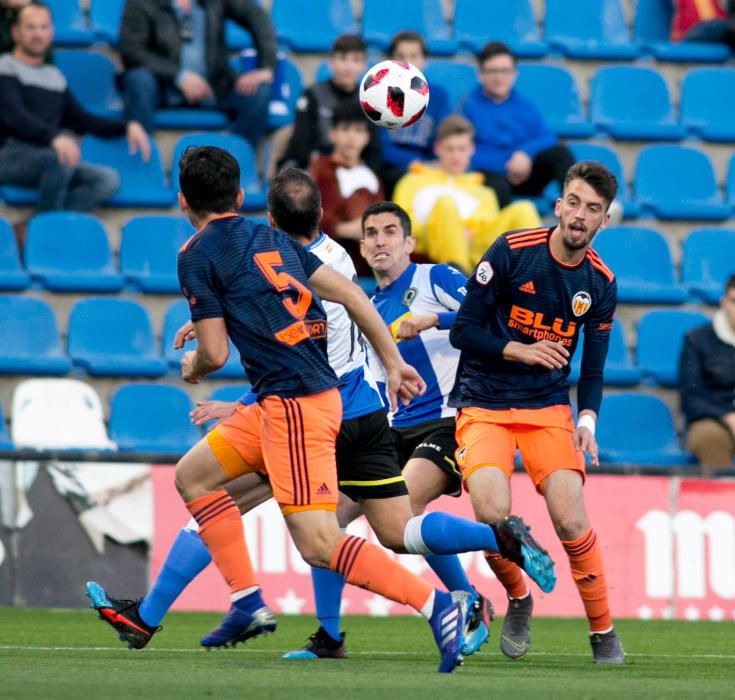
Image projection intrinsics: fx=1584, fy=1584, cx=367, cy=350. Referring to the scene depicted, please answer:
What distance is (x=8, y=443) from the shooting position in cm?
1070

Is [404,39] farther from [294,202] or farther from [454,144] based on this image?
[294,202]

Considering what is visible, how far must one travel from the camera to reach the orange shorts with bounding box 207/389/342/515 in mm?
5855

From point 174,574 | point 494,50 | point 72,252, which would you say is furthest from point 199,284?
point 494,50

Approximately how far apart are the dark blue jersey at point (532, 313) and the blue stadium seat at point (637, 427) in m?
4.95

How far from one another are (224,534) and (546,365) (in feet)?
4.87

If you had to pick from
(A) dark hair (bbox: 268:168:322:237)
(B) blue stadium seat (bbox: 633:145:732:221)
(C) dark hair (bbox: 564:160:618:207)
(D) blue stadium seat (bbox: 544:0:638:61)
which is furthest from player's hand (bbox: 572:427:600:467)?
(D) blue stadium seat (bbox: 544:0:638:61)

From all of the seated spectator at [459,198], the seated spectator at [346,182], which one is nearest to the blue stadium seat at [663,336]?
the seated spectator at [459,198]

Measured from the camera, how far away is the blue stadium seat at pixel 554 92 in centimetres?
1340

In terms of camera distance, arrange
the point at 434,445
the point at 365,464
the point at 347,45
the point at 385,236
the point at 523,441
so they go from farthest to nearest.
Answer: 1. the point at 347,45
2. the point at 385,236
3. the point at 434,445
4. the point at 523,441
5. the point at 365,464

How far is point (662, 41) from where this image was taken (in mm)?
14336

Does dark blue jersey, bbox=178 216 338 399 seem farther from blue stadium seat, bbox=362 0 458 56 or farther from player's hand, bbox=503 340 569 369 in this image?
blue stadium seat, bbox=362 0 458 56

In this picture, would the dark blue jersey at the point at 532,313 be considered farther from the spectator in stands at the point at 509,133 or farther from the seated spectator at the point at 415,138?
the spectator in stands at the point at 509,133

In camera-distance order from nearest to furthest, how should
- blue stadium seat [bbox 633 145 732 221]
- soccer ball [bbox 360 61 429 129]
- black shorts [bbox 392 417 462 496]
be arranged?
black shorts [bbox 392 417 462 496] → soccer ball [bbox 360 61 429 129] → blue stadium seat [bbox 633 145 732 221]

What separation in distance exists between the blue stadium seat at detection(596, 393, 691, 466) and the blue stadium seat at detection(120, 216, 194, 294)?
3.36 meters
